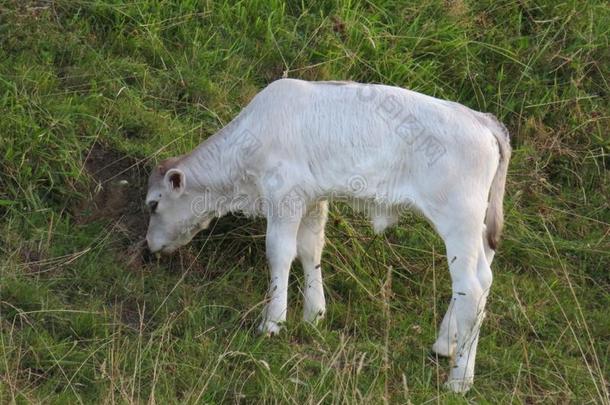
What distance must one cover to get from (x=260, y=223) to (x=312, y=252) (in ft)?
2.16

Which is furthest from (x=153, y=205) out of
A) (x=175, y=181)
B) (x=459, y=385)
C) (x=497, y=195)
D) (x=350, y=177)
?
(x=459, y=385)

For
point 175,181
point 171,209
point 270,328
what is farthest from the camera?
point 171,209

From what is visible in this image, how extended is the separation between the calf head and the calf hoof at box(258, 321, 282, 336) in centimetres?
98

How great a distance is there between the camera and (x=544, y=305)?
8562 mm

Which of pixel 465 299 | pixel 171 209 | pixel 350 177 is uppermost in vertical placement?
pixel 350 177

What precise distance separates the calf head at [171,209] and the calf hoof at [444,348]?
1858 millimetres

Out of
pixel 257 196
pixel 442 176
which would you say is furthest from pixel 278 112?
pixel 442 176

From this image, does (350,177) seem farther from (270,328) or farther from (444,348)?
(444,348)

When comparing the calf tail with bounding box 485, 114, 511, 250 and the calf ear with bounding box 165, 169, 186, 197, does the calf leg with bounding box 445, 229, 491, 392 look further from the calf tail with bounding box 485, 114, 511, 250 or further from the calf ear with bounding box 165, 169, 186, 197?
the calf ear with bounding box 165, 169, 186, 197

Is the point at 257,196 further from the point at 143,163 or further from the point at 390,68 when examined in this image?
the point at 390,68

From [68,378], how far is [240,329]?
1.28 meters

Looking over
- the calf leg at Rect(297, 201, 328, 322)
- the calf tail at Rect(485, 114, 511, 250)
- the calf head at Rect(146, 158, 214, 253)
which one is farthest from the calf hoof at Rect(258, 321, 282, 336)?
the calf tail at Rect(485, 114, 511, 250)

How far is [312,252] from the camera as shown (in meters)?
8.03

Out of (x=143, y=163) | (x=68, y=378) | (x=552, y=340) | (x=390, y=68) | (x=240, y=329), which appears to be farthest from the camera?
(x=390, y=68)
